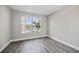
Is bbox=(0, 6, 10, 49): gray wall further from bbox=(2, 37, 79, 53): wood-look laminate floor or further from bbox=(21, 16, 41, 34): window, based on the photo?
bbox=(21, 16, 41, 34): window

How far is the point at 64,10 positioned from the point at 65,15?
302mm

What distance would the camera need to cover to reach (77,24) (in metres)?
3.38

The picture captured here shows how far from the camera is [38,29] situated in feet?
21.7

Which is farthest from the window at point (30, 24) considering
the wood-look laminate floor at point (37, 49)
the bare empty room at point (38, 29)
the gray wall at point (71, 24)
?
the gray wall at point (71, 24)

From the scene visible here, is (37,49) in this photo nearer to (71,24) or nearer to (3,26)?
(3,26)

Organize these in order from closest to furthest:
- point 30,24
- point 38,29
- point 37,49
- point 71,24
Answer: point 37,49 < point 71,24 < point 30,24 < point 38,29

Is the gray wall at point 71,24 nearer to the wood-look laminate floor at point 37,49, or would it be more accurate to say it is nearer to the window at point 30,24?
the wood-look laminate floor at point 37,49

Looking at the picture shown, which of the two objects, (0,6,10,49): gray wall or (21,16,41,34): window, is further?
(21,16,41,34): window

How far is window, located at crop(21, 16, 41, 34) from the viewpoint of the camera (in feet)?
18.5

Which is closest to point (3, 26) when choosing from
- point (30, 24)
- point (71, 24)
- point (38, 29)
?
point (30, 24)

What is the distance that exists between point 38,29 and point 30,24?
3.03 feet

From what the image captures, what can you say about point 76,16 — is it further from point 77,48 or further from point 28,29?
point 28,29

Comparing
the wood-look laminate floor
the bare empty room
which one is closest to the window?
the bare empty room
